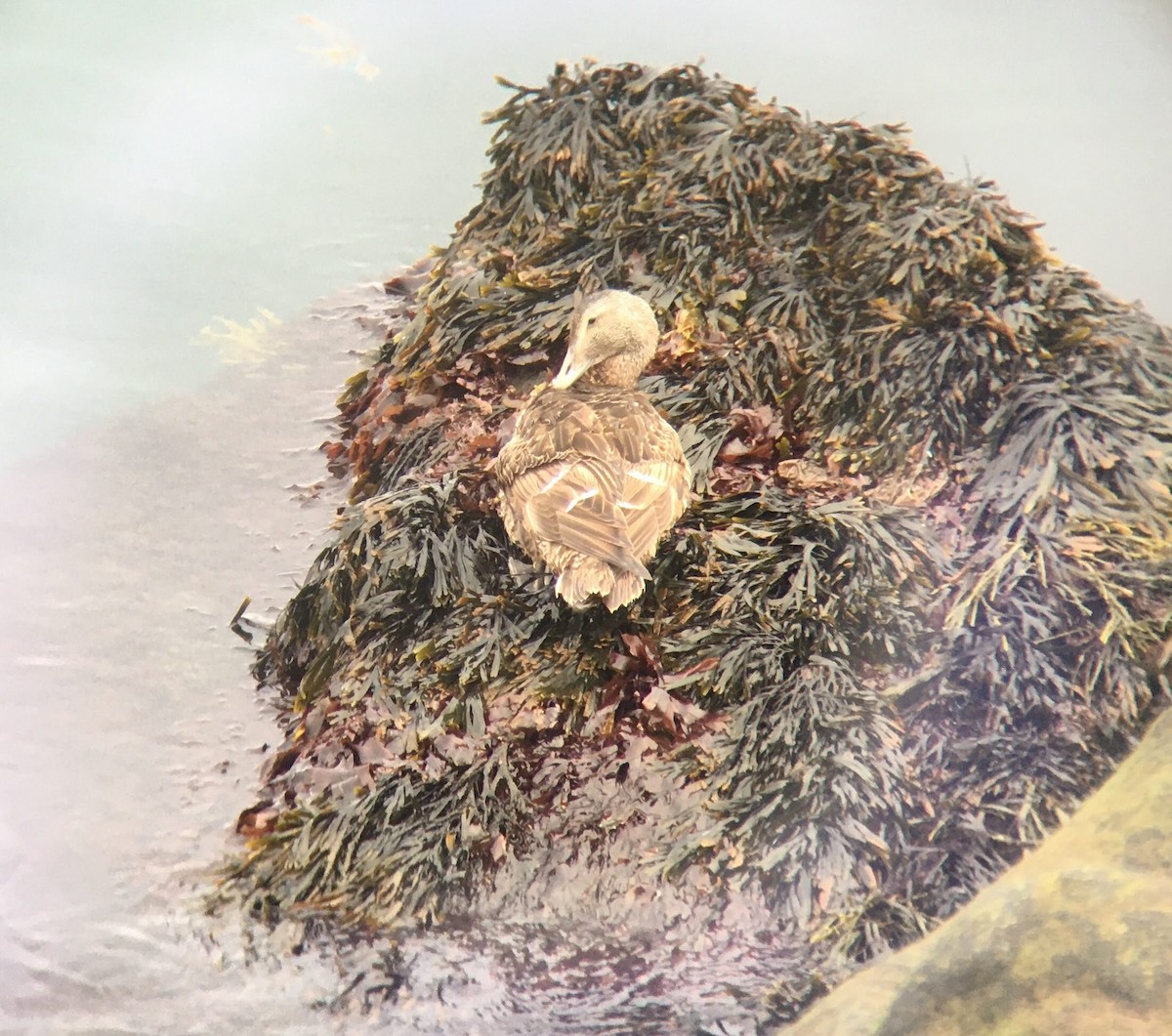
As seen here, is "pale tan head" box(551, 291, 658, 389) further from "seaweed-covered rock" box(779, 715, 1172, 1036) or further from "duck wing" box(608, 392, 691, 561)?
"seaweed-covered rock" box(779, 715, 1172, 1036)

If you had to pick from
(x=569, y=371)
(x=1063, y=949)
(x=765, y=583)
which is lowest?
(x=1063, y=949)

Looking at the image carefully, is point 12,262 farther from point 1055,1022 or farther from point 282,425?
point 1055,1022

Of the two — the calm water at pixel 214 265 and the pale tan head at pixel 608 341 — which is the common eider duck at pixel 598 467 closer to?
the pale tan head at pixel 608 341

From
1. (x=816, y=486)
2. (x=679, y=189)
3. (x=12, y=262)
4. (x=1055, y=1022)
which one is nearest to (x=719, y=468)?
(x=816, y=486)

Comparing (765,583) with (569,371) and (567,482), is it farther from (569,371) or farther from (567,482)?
(569,371)

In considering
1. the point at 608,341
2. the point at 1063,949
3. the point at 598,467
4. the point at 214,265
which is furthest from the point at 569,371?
the point at 1063,949

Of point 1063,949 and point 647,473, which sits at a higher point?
point 647,473

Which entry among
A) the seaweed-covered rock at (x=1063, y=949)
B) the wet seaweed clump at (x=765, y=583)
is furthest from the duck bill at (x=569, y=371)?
the seaweed-covered rock at (x=1063, y=949)
